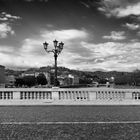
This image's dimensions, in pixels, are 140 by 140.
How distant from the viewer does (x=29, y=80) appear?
155m

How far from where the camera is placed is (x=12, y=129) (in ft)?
28.8

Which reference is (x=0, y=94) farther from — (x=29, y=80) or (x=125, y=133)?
(x=29, y=80)

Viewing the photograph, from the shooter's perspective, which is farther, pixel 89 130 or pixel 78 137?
pixel 89 130

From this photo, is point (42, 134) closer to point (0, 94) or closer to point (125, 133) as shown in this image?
point (125, 133)

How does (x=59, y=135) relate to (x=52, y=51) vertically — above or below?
below

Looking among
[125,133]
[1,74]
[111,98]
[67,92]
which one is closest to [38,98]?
[67,92]

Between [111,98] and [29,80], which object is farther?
[29,80]

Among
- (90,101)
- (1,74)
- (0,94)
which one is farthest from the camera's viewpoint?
(1,74)

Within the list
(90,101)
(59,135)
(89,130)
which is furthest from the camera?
(90,101)

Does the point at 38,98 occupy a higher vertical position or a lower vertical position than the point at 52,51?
lower

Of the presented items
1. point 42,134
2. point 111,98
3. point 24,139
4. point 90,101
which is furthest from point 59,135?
point 111,98

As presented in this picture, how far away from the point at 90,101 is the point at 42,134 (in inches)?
537

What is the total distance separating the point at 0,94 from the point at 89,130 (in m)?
15.7

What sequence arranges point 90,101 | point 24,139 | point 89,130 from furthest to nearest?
point 90,101 < point 89,130 < point 24,139
